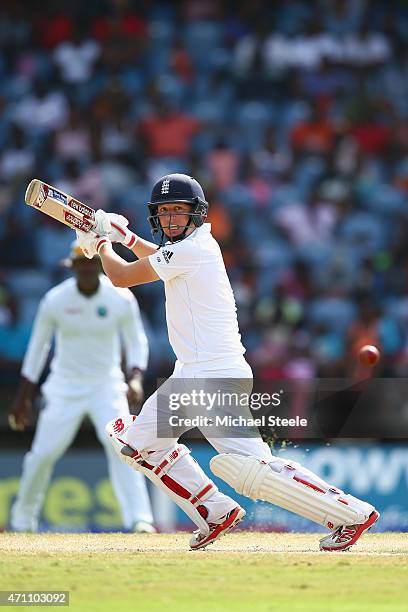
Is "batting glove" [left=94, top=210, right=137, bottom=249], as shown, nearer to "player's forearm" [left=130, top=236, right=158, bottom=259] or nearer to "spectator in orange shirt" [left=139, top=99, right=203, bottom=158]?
"player's forearm" [left=130, top=236, right=158, bottom=259]

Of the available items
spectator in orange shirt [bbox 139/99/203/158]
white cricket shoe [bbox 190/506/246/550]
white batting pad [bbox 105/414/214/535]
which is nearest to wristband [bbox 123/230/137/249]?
white batting pad [bbox 105/414/214/535]

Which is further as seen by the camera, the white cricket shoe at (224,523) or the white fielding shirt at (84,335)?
the white fielding shirt at (84,335)

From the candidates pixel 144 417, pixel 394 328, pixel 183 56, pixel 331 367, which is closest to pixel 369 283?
pixel 394 328

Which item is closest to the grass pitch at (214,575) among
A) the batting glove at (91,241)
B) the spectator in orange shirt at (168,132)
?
the batting glove at (91,241)

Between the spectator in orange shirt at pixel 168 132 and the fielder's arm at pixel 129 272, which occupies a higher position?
the spectator in orange shirt at pixel 168 132

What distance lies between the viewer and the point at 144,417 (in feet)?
22.7

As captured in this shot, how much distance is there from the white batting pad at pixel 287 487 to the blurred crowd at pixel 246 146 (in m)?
5.71

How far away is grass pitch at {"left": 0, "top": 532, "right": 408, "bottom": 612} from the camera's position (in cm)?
542

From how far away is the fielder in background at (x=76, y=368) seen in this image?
971 cm

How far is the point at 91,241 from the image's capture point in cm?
710

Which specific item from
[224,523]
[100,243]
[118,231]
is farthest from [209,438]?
[118,231]

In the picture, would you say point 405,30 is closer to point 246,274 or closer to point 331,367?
point 246,274

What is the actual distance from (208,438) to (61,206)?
1522 millimetres

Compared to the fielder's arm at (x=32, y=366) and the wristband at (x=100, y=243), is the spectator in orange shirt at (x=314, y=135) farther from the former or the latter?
the wristband at (x=100, y=243)
